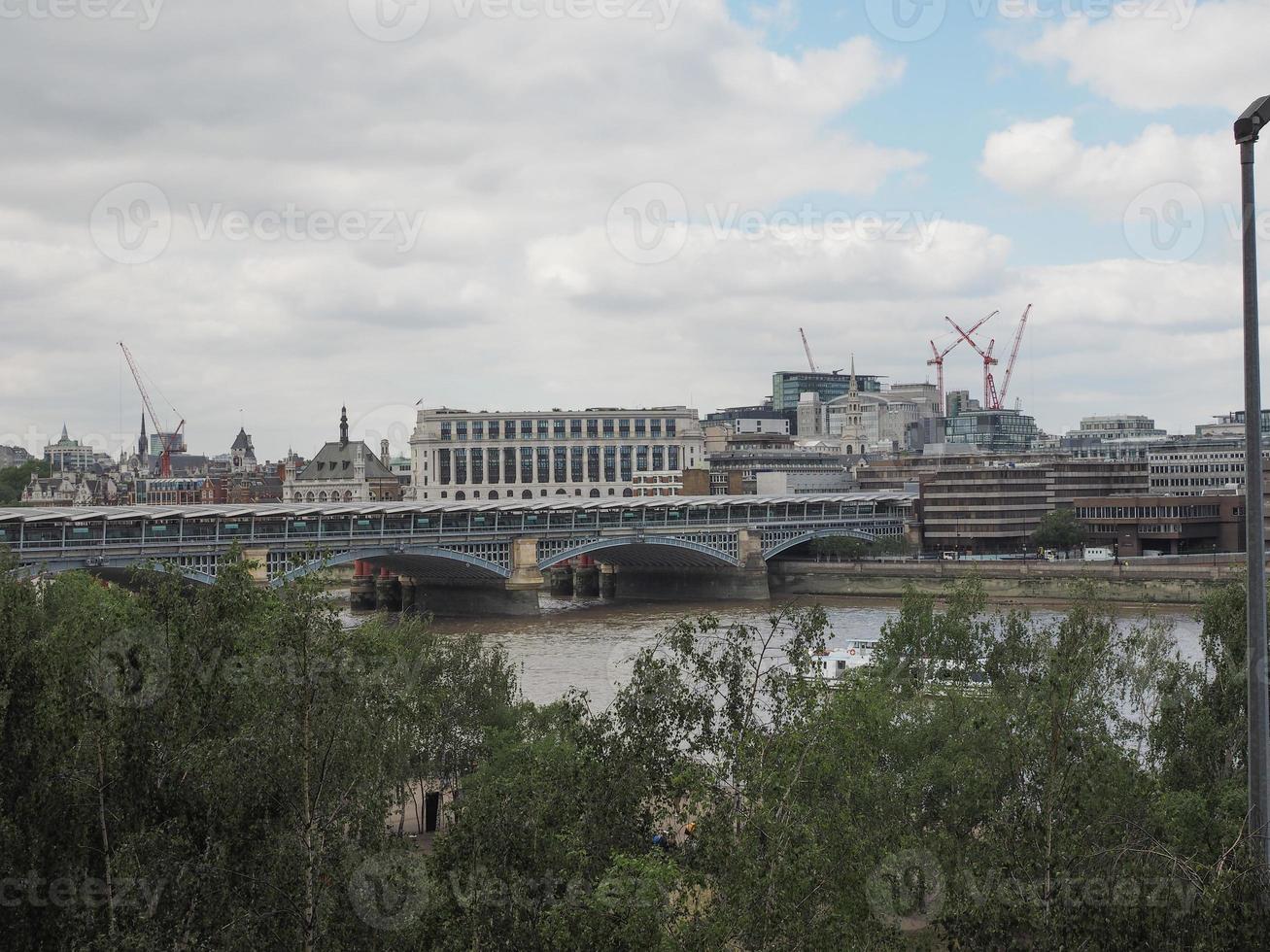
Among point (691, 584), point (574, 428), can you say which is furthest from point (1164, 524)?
point (574, 428)

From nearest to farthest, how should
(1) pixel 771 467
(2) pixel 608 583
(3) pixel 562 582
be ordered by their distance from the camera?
(2) pixel 608 583, (3) pixel 562 582, (1) pixel 771 467

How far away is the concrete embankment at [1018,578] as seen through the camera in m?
67.1

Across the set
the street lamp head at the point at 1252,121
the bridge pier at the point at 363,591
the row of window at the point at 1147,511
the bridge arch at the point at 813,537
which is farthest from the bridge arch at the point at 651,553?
the street lamp head at the point at 1252,121

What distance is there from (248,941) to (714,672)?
4535mm

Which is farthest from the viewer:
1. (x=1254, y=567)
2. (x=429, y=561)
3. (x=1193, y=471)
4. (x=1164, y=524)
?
(x=1193, y=471)

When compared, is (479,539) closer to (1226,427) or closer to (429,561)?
(429,561)

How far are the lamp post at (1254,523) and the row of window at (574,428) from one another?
403 ft

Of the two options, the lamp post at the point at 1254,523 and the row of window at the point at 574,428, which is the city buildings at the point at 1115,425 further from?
the lamp post at the point at 1254,523

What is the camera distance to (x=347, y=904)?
1116 centimetres

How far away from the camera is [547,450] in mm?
131875

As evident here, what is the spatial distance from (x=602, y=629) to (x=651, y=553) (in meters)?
15.7

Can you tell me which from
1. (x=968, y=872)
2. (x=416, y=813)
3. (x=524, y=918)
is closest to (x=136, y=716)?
(x=524, y=918)

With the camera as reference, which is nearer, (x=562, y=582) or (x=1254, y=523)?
(x=1254, y=523)

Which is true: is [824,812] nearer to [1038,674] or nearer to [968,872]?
[968,872]
